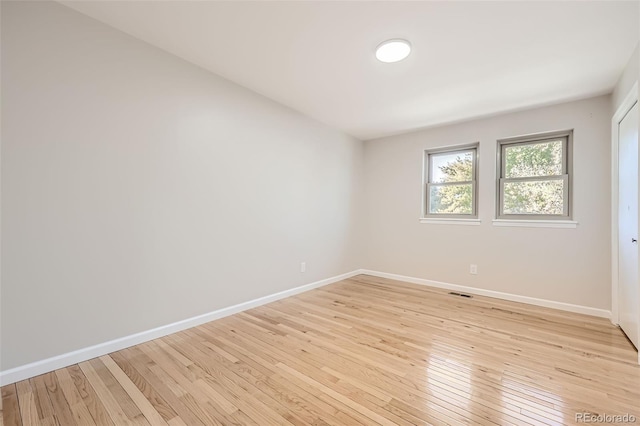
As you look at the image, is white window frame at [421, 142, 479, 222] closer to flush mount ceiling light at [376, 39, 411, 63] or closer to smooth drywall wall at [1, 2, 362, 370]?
flush mount ceiling light at [376, 39, 411, 63]

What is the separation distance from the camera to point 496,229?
12.0 feet

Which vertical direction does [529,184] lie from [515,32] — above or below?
below

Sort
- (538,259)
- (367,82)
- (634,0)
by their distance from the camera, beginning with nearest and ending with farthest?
(634,0) → (367,82) → (538,259)

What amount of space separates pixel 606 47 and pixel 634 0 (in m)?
0.56

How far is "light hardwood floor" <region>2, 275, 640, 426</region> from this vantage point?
1503 mm

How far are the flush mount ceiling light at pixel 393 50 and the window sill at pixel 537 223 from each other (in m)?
2.57

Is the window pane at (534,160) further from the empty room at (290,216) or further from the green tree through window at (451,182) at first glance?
the green tree through window at (451,182)

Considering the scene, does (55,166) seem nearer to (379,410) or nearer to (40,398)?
(40,398)

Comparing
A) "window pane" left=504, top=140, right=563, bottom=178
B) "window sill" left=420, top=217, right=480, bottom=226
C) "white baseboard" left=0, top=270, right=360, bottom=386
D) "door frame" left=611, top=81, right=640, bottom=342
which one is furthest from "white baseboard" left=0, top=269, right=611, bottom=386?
"window pane" left=504, top=140, right=563, bottom=178

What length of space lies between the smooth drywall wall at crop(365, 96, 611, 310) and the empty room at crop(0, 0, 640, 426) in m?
0.03

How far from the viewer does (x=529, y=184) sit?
3551 mm

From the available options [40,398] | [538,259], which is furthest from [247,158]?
[538,259]

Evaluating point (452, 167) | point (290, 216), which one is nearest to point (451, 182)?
point (452, 167)

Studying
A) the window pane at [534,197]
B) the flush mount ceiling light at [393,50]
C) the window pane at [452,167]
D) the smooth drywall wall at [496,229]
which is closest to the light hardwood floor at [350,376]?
the smooth drywall wall at [496,229]
